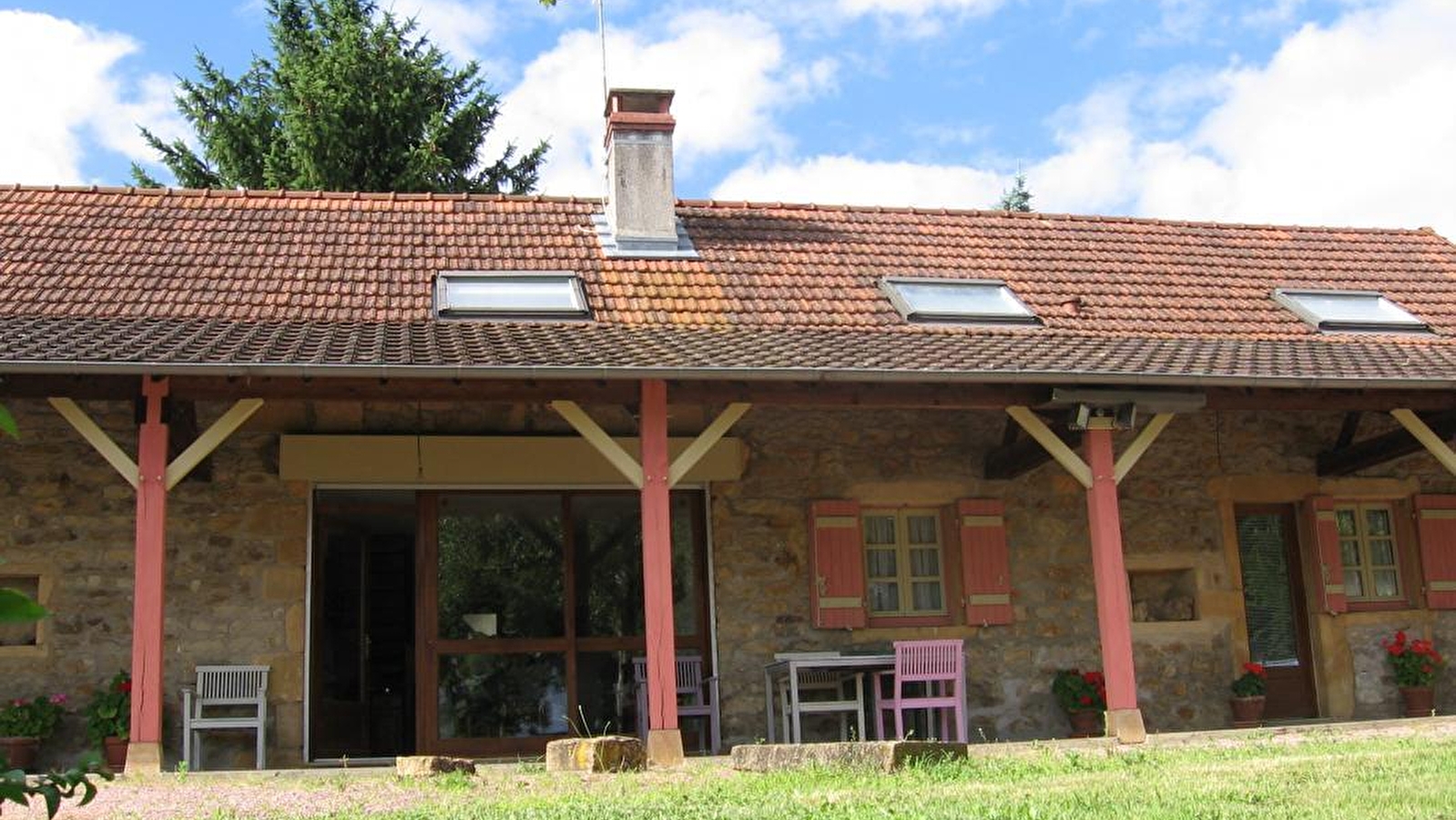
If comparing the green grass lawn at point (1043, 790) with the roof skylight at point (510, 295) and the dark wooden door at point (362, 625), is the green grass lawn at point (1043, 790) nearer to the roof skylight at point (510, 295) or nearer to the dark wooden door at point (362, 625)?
the roof skylight at point (510, 295)

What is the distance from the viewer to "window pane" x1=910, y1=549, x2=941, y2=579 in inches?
417

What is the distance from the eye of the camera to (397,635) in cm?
1090

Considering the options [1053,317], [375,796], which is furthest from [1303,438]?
[375,796]

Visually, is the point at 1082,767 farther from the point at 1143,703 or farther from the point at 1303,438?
the point at 1303,438

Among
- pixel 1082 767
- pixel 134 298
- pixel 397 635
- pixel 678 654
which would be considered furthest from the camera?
pixel 397 635

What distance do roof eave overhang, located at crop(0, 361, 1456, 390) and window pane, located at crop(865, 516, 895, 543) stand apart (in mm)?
2070

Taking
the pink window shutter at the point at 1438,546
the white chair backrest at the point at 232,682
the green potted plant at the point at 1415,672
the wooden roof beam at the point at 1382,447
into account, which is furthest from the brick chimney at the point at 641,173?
the green potted plant at the point at 1415,672

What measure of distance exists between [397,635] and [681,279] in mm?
3193

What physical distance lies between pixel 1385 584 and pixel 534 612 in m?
6.11

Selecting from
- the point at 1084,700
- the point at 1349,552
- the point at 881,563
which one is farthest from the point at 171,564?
the point at 1349,552

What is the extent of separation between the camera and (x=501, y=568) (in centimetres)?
1019

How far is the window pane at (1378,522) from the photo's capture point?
37.1 ft

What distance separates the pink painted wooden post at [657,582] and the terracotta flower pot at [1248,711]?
14.4 ft

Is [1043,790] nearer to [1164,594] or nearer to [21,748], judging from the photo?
[1164,594]
